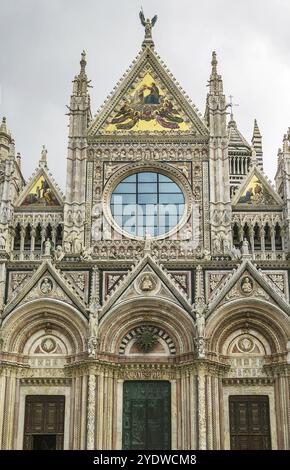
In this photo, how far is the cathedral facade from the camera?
26.2 meters

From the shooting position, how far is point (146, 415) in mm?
26531

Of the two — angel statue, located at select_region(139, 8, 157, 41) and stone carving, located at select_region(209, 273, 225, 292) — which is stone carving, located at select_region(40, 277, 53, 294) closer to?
stone carving, located at select_region(209, 273, 225, 292)

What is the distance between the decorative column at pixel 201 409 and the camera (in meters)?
25.1

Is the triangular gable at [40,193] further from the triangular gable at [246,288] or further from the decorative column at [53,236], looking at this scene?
the triangular gable at [246,288]

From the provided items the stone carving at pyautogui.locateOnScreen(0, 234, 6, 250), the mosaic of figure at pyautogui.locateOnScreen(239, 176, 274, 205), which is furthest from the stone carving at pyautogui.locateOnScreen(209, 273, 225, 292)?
the stone carving at pyautogui.locateOnScreen(0, 234, 6, 250)

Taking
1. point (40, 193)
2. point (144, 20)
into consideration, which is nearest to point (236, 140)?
point (144, 20)

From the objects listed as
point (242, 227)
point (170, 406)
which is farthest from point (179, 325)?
point (242, 227)

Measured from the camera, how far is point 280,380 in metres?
26.5

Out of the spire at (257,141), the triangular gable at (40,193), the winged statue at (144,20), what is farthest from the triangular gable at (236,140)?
the triangular gable at (40,193)

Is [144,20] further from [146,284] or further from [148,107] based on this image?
[146,284]

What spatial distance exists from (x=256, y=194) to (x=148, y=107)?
612cm

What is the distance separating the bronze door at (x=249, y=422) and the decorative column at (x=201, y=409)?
60.0 inches

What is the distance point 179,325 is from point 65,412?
17.1 feet

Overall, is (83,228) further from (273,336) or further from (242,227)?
(273,336)
